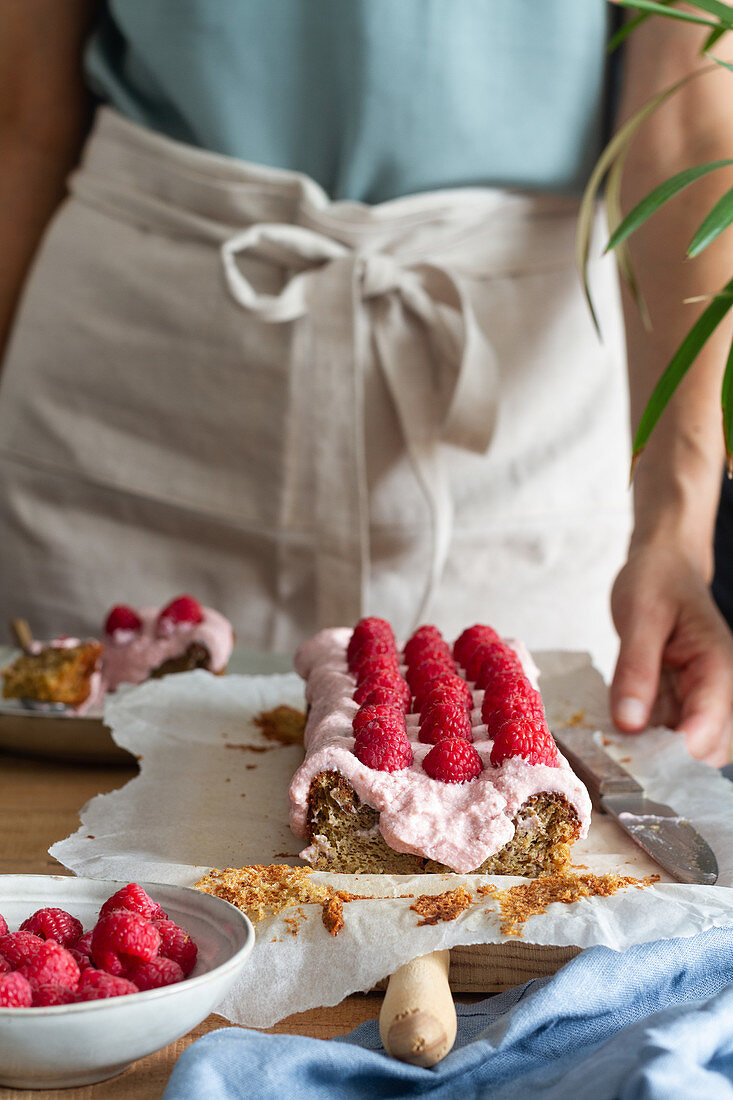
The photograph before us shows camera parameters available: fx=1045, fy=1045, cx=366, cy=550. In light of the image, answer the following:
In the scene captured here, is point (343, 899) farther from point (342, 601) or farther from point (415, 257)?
point (415, 257)

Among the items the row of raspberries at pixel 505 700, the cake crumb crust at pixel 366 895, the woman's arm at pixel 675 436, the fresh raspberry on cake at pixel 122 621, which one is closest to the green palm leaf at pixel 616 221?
the woman's arm at pixel 675 436

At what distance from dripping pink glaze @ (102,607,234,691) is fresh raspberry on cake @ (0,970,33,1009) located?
739 mm

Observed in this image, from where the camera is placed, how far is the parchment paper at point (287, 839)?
A: 73cm

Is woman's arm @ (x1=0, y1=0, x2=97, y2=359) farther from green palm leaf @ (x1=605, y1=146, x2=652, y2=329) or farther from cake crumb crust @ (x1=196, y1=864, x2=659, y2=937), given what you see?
cake crumb crust @ (x1=196, y1=864, x2=659, y2=937)

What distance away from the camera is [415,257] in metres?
1.65

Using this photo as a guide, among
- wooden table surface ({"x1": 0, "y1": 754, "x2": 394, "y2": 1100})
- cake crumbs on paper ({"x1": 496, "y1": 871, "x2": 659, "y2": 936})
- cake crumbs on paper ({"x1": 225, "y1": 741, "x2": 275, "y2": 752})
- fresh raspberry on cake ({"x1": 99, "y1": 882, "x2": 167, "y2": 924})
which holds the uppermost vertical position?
cake crumbs on paper ({"x1": 496, "y1": 871, "x2": 659, "y2": 936})

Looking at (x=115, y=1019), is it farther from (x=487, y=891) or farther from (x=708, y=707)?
(x=708, y=707)

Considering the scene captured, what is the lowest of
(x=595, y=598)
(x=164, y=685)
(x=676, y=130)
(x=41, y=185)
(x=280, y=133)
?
(x=164, y=685)

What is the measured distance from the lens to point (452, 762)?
851mm

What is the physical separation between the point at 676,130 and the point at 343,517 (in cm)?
75

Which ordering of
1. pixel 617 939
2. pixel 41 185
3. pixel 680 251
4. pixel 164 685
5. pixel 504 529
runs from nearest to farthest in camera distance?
pixel 617 939, pixel 164 685, pixel 680 251, pixel 504 529, pixel 41 185

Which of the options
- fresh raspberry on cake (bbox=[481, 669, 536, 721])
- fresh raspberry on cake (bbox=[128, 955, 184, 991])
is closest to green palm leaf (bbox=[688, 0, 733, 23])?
fresh raspberry on cake (bbox=[481, 669, 536, 721])

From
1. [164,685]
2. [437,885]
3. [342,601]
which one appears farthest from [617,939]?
[342,601]

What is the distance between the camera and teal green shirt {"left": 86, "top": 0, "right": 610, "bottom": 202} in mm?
1560
